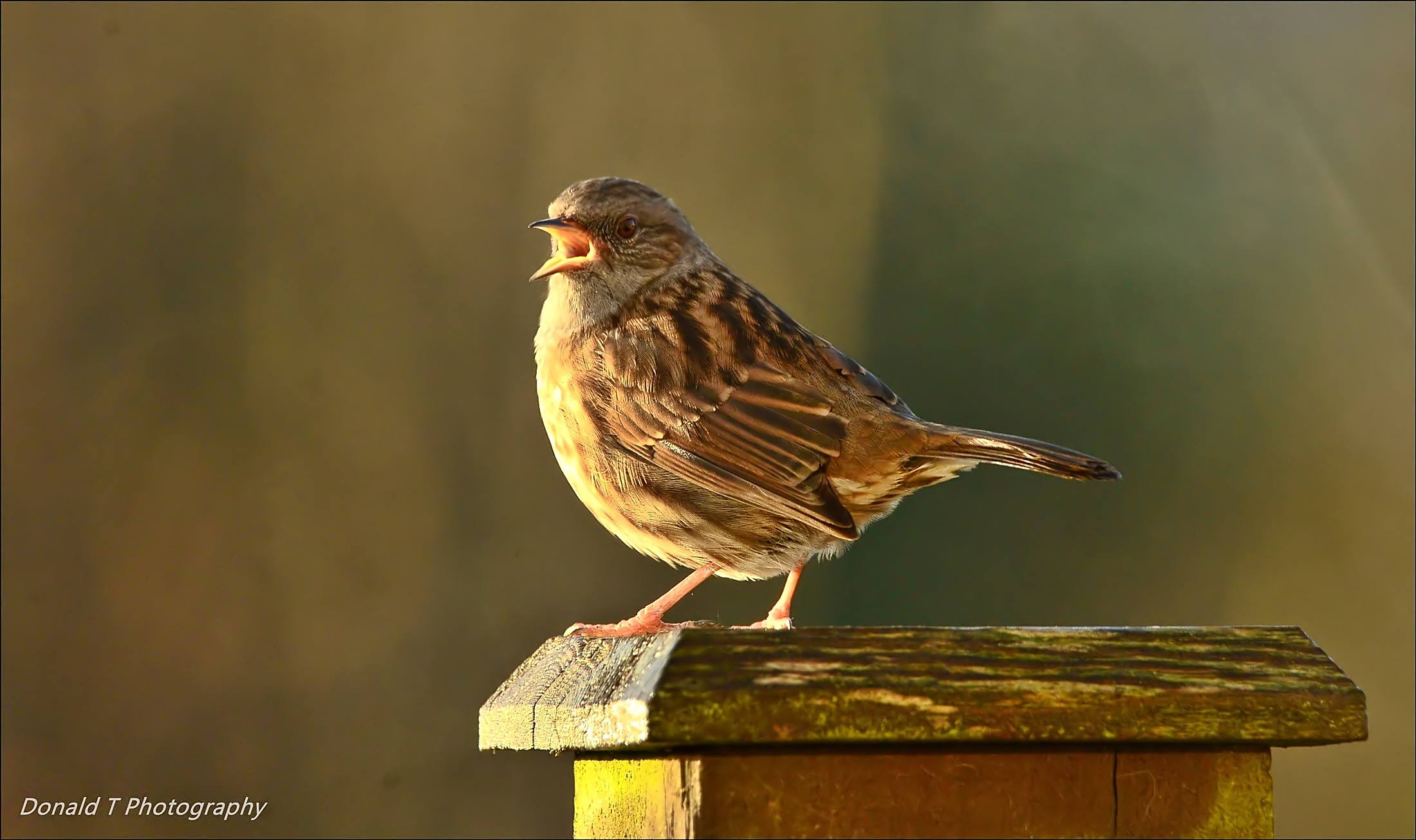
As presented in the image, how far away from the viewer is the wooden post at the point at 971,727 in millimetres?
1688

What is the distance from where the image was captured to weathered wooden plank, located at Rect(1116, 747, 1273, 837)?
Answer: 1812 mm

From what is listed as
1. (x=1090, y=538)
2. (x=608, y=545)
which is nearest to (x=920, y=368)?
(x=1090, y=538)

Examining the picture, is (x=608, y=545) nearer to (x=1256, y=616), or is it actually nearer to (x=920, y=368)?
(x=920, y=368)

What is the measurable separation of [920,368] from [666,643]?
4.60 meters

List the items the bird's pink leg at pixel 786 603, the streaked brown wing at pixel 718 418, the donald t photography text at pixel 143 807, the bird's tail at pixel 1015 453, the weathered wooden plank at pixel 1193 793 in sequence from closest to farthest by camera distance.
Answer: the weathered wooden plank at pixel 1193 793, the bird's tail at pixel 1015 453, the streaked brown wing at pixel 718 418, the bird's pink leg at pixel 786 603, the donald t photography text at pixel 143 807

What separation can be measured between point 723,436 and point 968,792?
1.32 metres

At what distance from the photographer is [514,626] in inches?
251

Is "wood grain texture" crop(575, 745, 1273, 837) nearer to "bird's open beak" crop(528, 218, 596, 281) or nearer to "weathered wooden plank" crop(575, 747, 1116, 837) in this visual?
"weathered wooden plank" crop(575, 747, 1116, 837)

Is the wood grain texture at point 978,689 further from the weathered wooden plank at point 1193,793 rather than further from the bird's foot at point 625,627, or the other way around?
the bird's foot at point 625,627

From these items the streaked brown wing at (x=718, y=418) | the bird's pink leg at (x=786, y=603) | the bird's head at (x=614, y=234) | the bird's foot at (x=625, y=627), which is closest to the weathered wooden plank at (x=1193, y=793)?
the bird's foot at (x=625, y=627)

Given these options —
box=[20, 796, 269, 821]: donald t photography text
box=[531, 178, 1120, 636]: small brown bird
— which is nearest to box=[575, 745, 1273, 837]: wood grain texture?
box=[531, 178, 1120, 636]: small brown bird

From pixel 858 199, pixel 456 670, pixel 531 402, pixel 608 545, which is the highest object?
pixel 858 199

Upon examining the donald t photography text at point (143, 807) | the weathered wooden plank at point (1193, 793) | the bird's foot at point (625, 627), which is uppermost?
the bird's foot at point (625, 627)

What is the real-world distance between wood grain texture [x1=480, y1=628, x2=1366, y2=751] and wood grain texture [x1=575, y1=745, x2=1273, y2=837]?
71 mm
